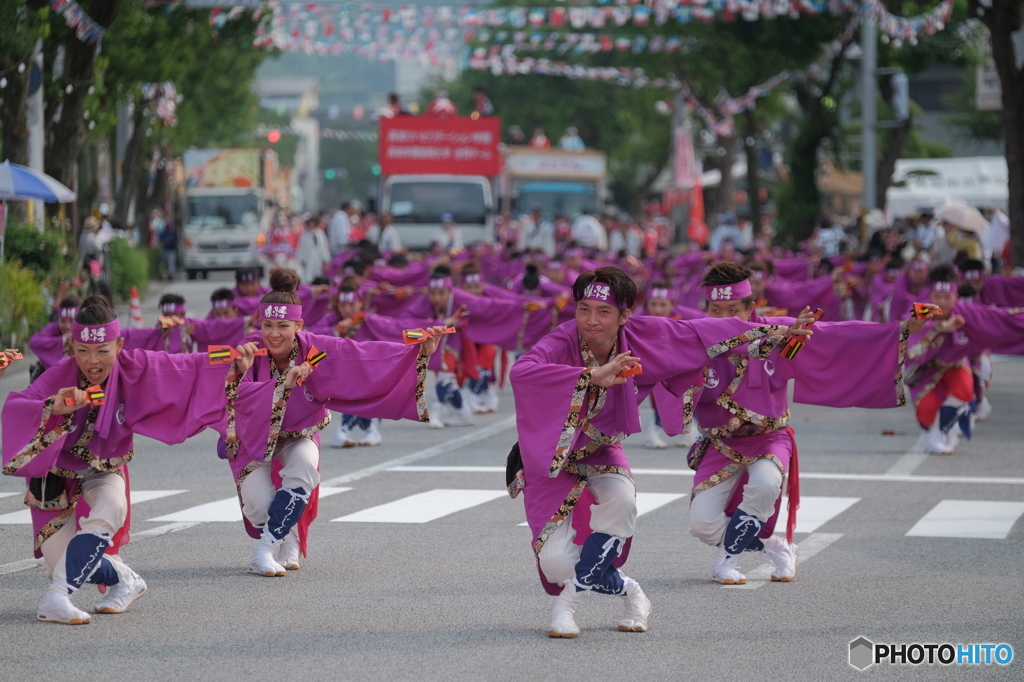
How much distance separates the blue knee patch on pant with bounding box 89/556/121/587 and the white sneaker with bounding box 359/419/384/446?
6656mm

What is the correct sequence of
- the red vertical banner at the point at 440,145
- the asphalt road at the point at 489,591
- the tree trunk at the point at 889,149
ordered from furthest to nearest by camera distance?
the tree trunk at the point at 889,149, the red vertical banner at the point at 440,145, the asphalt road at the point at 489,591

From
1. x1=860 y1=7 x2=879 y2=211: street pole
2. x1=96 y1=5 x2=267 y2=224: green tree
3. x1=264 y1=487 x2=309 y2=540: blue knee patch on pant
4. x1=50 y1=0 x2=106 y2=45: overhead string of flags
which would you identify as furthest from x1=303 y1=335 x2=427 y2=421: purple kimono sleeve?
x1=860 y1=7 x2=879 y2=211: street pole

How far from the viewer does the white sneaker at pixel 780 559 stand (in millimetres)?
8070

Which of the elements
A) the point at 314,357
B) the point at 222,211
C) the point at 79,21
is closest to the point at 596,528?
the point at 314,357

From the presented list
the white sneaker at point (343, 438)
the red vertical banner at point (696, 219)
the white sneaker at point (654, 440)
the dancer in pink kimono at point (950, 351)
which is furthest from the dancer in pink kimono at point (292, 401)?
the red vertical banner at point (696, 219)

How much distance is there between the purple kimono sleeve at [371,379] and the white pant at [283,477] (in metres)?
0.32

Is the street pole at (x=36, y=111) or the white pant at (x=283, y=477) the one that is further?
the street pole at (x=36, y=111)

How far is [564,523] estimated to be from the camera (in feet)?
22.4

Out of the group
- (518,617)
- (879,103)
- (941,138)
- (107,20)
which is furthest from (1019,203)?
(941,138)

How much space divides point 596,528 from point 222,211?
39.3 metres

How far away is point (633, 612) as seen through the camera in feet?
22.7

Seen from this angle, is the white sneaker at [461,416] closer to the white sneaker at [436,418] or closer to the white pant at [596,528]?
the white sneaker at [436,418]

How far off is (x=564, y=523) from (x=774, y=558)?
1748mm

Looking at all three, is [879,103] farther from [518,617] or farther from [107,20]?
[518,617]
